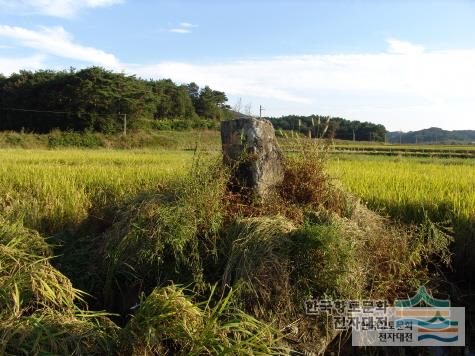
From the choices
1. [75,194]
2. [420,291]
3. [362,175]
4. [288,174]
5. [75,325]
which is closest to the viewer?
Answer: [75,325]

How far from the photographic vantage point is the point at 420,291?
3652 mm

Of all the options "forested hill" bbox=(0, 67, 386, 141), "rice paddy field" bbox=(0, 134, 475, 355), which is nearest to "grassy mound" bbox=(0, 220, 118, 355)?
"rice paddy field" bbox=(0, 134, 475, 355)

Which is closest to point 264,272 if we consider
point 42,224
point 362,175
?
point 42,224

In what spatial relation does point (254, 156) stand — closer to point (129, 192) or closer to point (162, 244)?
point (162, 244)

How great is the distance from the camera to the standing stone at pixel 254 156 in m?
4.23

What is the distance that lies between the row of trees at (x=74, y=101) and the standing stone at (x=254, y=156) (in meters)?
24.0

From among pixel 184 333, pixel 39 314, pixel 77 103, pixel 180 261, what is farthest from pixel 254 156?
pixel 77 103

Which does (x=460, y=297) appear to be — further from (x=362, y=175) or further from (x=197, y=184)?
(x=362, y=175)

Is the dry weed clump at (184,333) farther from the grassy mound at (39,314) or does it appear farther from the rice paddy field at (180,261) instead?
the grassy mound at (39,314)

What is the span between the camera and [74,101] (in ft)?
102

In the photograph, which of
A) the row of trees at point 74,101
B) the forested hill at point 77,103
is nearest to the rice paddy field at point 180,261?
the forested hill at point 77,103

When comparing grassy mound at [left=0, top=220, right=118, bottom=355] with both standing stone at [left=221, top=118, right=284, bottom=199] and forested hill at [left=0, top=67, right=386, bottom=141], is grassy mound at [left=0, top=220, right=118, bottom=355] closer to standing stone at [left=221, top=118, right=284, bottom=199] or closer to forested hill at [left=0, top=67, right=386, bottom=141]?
standing stone at [left=221, top=118, right=284, bottom=199]

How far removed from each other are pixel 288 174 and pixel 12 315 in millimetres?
2780

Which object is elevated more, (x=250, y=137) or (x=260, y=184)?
(x=250, y=137)
